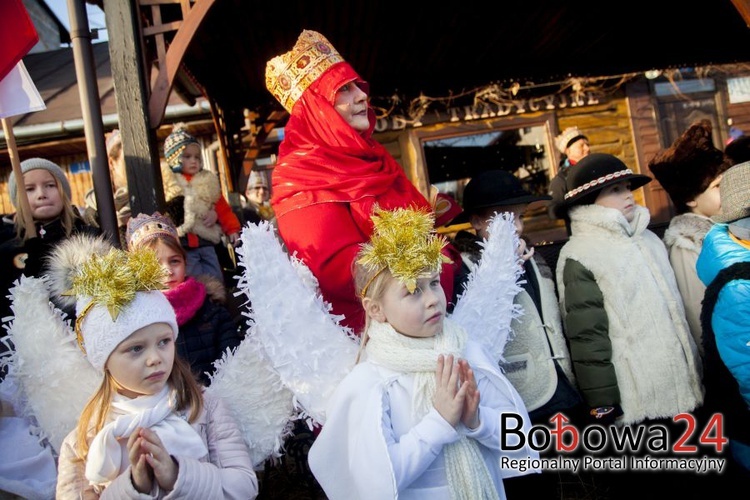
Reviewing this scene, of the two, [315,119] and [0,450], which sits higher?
[315,119]

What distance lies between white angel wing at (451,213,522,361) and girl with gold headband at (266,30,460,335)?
6.7 inches

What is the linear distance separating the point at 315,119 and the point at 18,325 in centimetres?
138

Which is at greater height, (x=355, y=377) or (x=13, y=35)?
(x=13, y=35)

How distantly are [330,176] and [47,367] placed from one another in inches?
49.7

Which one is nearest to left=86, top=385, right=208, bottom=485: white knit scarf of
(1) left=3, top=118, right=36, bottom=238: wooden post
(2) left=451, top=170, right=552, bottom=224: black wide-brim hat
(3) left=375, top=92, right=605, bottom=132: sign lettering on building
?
(1) left=3, top=118, right=36, bottom=238: wooden post

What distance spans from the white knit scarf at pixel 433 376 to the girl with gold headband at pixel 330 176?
1.27 ft

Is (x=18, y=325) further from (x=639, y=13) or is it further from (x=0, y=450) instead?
(x=639, y=13)

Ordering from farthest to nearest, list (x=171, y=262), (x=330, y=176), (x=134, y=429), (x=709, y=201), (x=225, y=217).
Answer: (x=225, y=217)
(x=709, y=201)
(x=171, y=262)
(x=330, y=176)
(x=134, y=429)

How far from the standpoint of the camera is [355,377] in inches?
71.0

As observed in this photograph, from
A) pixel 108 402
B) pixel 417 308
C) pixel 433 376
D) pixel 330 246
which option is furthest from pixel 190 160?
pixel 433 376

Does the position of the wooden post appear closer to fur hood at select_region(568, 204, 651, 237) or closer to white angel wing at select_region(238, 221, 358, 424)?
white angel wing at select_region(238, 221, 358, 424)

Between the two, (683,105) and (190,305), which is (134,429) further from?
(683,105)

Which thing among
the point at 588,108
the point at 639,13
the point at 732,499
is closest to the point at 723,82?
the point at 588,108

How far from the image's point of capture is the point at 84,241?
220 centimetres
